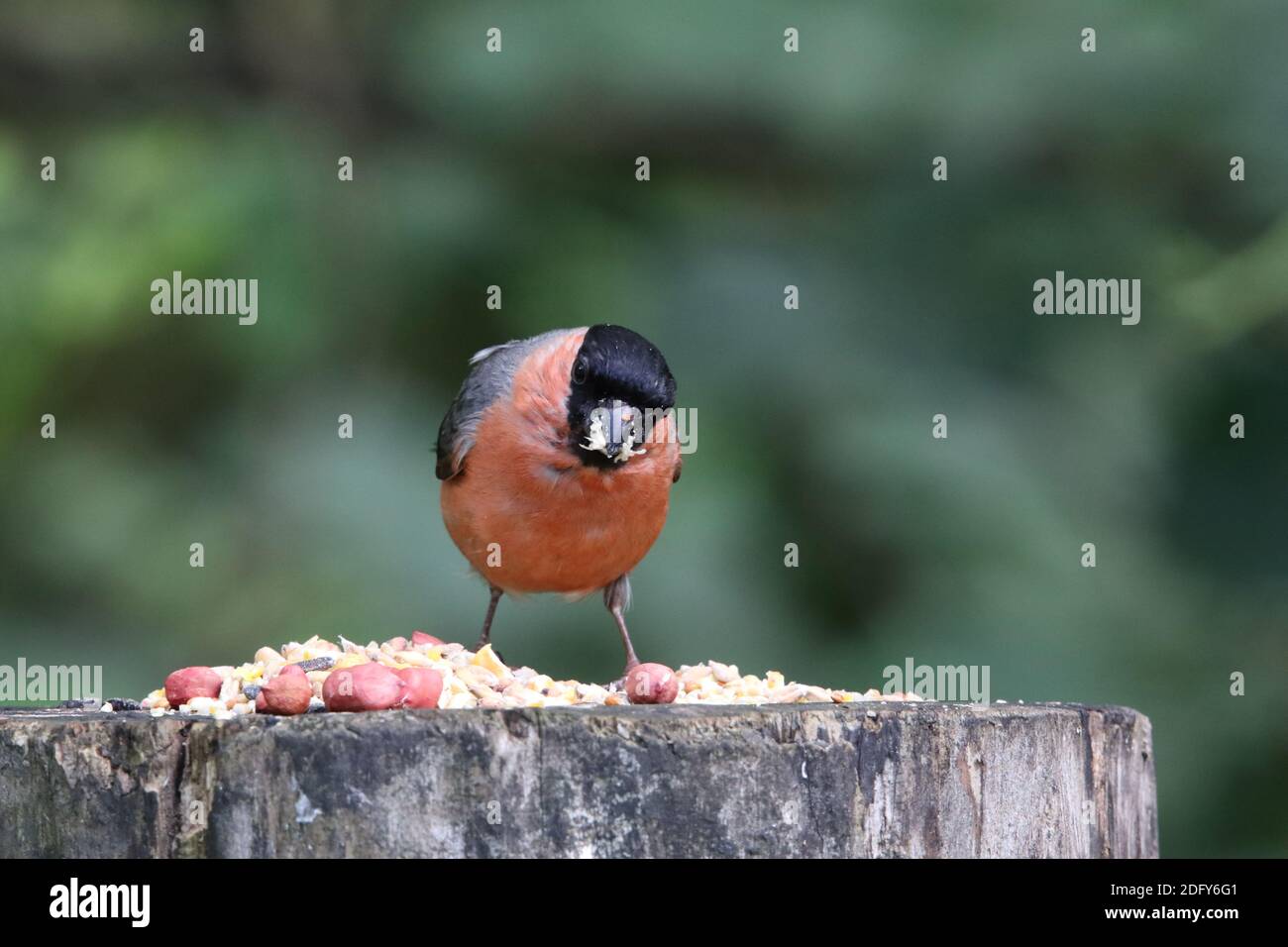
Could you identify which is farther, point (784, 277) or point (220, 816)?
point (784, 277)

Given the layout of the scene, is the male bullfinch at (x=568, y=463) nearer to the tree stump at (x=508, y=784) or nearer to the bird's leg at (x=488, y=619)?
the bird's leg at (x=488, y=619)

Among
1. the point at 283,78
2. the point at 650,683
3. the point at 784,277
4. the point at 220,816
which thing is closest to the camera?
the point at 220,816

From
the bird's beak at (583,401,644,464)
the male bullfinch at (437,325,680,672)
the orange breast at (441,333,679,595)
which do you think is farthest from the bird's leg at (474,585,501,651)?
the bird's beak at (583,401,644,464)

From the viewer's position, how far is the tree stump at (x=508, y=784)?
2.88m

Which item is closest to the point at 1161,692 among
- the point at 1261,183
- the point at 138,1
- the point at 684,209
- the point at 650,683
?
the point at 1261,183

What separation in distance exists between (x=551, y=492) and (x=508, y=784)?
2177mm

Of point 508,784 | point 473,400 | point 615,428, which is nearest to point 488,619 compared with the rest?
point 473,400

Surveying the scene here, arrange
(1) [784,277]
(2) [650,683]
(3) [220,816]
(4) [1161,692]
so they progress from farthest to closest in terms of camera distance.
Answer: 1. (1) [784,277]
2. (4) [1161,692]
3. (2) [650,683]
4. (3) [220,816]

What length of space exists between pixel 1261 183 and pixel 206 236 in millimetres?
4509

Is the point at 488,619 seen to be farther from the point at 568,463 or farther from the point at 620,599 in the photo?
the point at 568,463

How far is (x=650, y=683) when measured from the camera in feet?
11.2

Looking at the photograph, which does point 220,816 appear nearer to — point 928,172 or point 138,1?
point 928,172

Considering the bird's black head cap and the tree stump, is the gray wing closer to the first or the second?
the bird's black head cap

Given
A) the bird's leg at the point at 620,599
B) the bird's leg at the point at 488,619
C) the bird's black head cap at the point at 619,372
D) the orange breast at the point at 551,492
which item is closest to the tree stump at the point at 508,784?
the bird's black head cap at the point at 619,372
